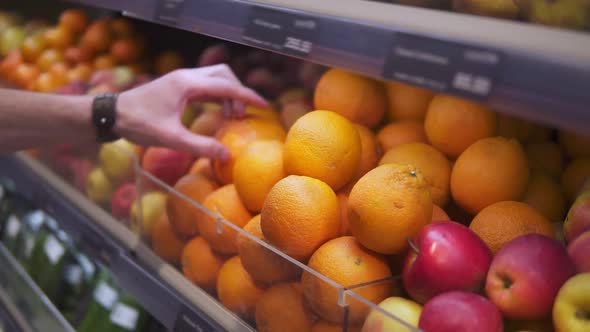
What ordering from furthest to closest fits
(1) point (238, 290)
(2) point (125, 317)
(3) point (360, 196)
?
(2) point (125, 317), (1) point (238, 290), (3) point (360, 196)

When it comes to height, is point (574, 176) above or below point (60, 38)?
above

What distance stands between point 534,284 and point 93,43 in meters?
1.97

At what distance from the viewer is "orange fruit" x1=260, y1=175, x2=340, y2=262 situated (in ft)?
3.07

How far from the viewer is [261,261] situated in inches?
39.9

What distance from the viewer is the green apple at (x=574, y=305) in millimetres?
674

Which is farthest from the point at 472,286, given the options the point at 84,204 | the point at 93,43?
the point at 93,43

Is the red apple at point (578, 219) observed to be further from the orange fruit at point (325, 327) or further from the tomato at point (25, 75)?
the tomato at point (25, 75)

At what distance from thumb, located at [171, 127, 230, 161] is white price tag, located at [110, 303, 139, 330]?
530 millimetres

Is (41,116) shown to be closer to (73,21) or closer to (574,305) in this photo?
(73,21)

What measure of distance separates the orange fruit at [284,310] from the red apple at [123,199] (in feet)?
2.22

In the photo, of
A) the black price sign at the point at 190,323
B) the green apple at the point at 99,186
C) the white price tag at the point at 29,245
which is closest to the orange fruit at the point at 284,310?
the black price sign at the point at 190,323

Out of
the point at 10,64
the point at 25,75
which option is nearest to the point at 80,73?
the point at 25,75

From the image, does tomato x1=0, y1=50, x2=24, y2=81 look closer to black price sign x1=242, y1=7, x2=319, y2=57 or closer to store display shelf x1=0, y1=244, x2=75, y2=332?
store display shelf x1=0, y1=244, x2=75, y2=332

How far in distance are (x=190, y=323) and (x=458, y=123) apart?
0.63m
